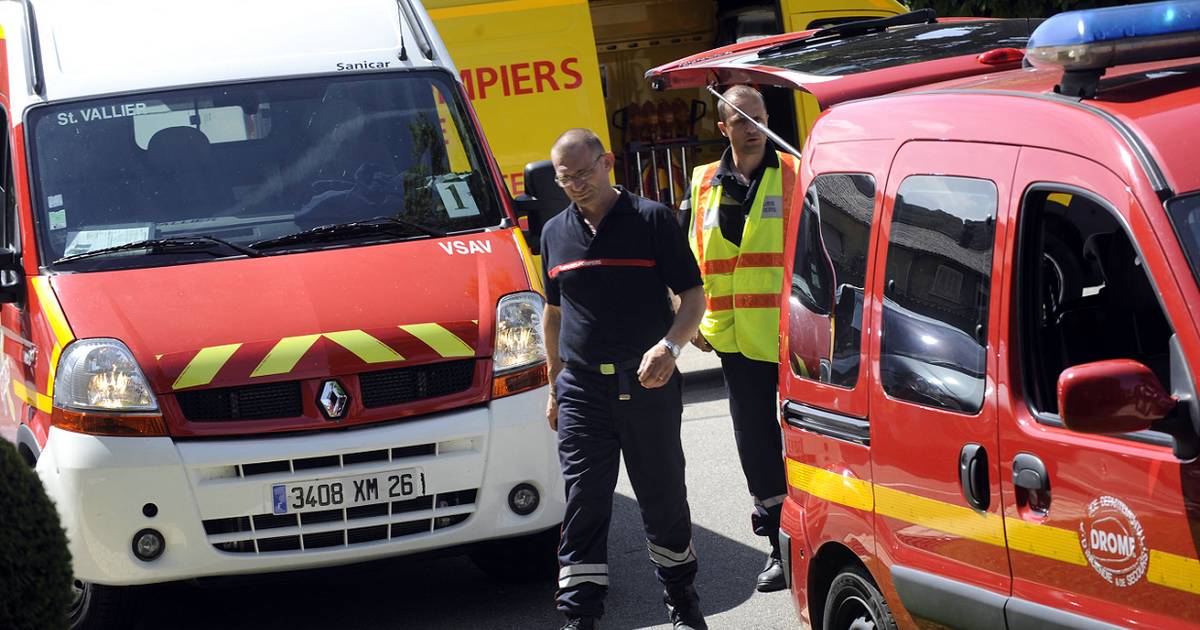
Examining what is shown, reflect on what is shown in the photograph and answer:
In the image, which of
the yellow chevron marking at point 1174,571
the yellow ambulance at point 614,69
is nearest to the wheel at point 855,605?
the yellow chevron marking at point 1174,571

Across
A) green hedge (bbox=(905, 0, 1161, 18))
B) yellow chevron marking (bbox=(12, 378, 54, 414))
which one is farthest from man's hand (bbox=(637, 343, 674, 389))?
green hedge (bbox=(905, 0, 1161, 18))

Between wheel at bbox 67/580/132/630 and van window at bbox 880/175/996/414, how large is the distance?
3.22 metres

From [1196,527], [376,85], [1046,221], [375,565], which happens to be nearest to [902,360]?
[1046,221]

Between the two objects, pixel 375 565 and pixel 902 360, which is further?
pixel 375 565

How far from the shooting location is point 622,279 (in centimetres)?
538

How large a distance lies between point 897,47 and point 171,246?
2835 mm

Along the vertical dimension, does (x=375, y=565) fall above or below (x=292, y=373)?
below

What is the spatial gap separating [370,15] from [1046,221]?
4.11 m

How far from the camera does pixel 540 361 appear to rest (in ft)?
19.7

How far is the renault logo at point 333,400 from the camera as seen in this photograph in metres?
5.66

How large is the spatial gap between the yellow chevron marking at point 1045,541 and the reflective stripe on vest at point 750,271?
8.27 feet

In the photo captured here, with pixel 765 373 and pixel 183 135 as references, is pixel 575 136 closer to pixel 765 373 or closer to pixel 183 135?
pixel 765 373

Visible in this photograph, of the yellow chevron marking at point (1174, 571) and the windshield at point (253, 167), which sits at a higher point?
the windshield at point (253, 167)

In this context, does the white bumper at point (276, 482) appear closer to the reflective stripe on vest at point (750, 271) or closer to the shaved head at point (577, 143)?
the reflective stripe on vest at point (750, 271)
